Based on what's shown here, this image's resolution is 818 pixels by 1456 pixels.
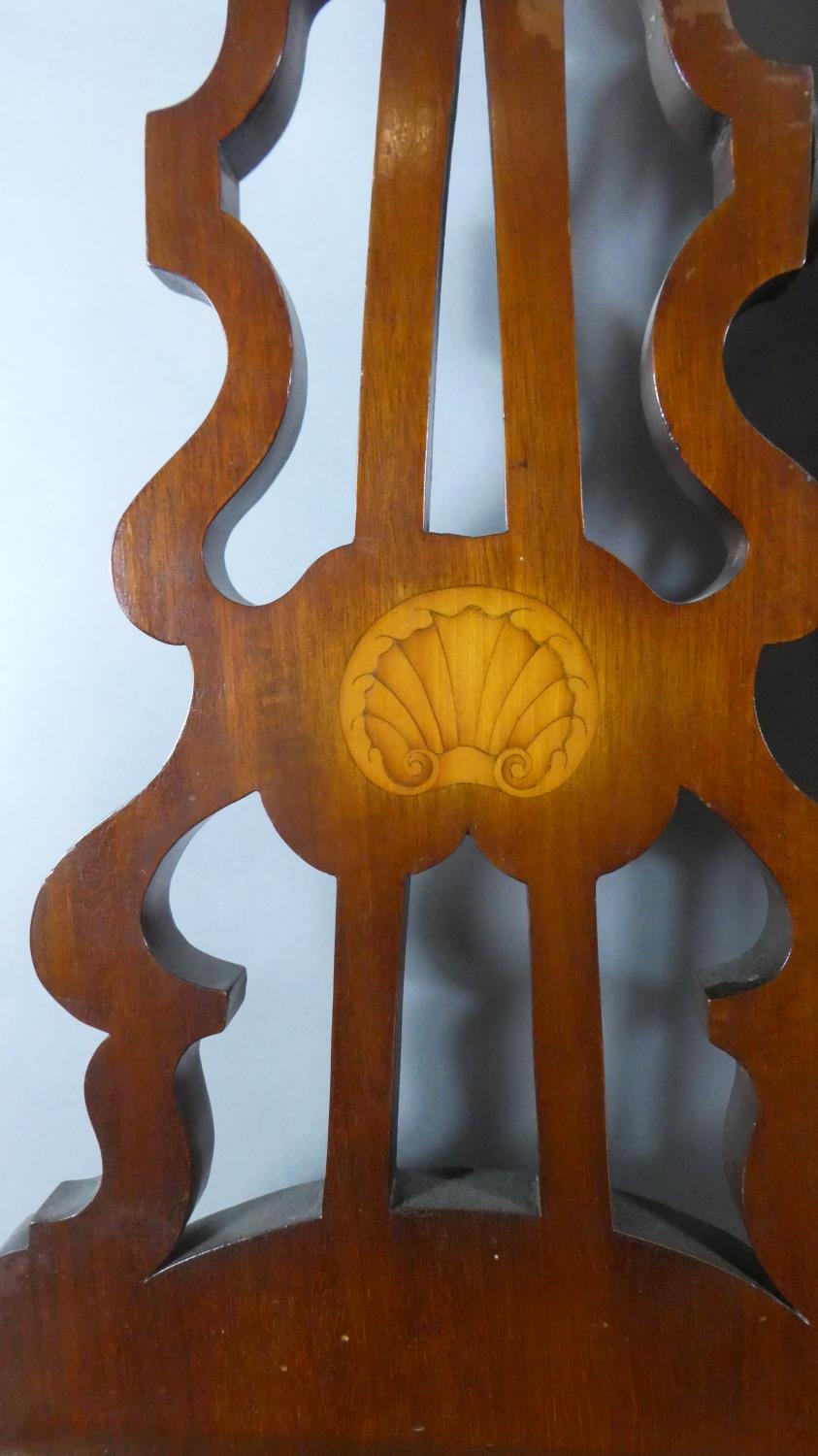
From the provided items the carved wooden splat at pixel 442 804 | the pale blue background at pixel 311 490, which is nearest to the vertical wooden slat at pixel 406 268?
the carved wooden splat at pixel 442 804

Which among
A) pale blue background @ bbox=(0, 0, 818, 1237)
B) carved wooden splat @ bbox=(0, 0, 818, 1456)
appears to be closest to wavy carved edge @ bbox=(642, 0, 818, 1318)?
carved wooden splat @ bbox=(0, 0, 818, 1456)

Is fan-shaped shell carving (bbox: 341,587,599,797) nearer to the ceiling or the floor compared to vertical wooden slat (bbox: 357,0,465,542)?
nearer to the floor

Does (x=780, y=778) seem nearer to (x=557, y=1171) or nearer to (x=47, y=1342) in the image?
(x=557, y=1171)

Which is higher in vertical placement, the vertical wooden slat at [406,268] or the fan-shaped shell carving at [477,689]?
the vertical wooden slat at [406,268]

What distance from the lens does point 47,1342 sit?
0.53 metres

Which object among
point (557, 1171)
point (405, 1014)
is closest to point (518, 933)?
point (405, 1014)

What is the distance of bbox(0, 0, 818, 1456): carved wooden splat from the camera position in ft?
1.66

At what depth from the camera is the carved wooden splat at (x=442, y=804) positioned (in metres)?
0.51

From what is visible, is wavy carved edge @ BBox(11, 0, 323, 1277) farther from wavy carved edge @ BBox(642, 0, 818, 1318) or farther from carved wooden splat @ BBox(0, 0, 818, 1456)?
wavy carved edge @ BBox(642, 0, 818, 1318)

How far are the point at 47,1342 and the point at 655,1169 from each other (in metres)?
0.36

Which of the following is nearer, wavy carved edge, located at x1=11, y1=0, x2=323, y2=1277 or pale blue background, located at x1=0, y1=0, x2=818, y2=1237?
wavy carved edge, located at x1=11, y1=0, x2=323, y2=1277

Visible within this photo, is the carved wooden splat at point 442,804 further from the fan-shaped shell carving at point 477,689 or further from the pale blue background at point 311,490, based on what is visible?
the pale blue background at point 311,490

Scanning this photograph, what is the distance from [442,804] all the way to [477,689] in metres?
0.05

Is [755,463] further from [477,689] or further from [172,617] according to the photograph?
[172,617]
